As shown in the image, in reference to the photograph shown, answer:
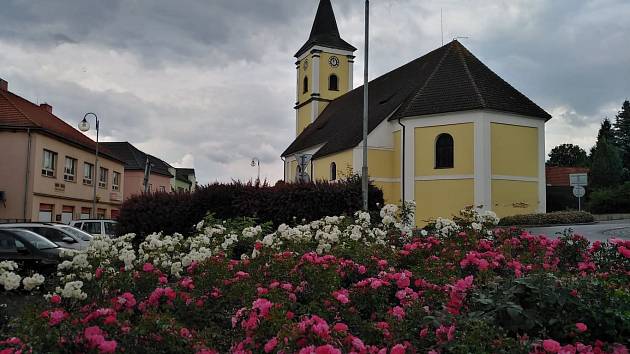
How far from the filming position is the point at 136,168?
5169 cm

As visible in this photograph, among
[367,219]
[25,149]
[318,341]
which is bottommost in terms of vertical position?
[318,341]

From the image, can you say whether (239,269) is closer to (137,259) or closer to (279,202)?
(137,259)

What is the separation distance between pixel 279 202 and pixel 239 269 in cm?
895

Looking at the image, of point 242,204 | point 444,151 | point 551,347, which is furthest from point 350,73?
point 551,347

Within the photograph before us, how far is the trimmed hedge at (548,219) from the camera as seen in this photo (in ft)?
72.0

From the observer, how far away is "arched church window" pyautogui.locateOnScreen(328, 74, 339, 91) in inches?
1692

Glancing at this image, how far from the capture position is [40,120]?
102ft

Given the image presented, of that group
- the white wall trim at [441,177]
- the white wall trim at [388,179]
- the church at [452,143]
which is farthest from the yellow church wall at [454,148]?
the white wall trim at [388,179]

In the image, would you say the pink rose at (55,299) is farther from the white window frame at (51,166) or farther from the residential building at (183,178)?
the residential building at (183,178)

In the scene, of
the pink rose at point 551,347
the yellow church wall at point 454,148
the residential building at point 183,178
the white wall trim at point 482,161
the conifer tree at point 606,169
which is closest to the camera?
the pink rose at point 551,347

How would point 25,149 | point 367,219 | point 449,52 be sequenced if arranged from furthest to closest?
point 449,52
point 25,149
point 367,219

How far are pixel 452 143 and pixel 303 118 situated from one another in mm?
20209

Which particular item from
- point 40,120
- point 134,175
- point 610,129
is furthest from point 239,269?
point 610,129

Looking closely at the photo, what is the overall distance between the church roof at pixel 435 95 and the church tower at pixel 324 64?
779 centimetres
